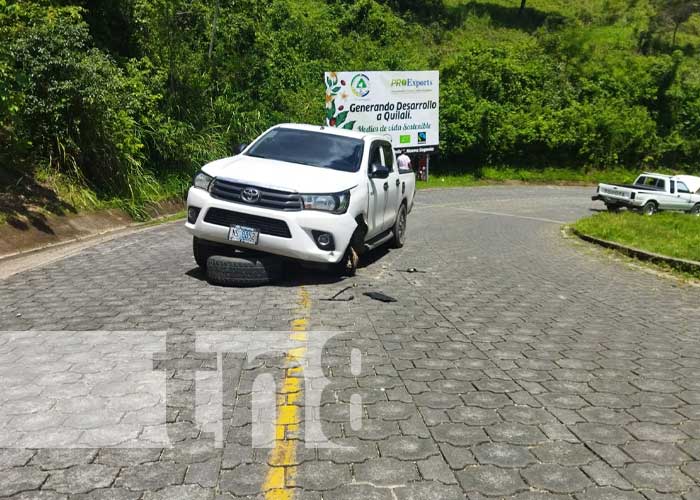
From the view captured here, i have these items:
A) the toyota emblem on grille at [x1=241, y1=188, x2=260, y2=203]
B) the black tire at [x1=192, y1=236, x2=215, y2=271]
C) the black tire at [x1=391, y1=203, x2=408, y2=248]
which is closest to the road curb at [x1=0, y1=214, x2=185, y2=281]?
the black tire at [x1=192, y1=236, x2=215, y2=271]

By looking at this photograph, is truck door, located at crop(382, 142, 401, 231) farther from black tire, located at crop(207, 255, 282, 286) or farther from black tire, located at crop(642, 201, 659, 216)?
black tire, located at crop(642, 201, 659, 216)

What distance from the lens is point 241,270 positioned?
25.9 feet

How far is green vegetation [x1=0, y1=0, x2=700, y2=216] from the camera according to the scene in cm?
1268

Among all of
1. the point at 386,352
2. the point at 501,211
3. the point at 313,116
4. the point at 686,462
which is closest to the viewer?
the point at 686,462

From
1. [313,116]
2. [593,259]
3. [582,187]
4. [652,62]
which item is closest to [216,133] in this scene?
[313,116]

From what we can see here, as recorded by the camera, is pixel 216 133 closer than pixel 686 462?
No

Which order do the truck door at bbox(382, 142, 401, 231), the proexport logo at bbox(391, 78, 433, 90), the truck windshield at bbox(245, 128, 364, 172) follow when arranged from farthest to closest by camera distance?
1. the proexport logo at bbox(391, 78, 433, 90)
2. the truck door at bbox(382, 142, 401, 231)
3. the truck windshield at bbox(245, 128, 364, 172)

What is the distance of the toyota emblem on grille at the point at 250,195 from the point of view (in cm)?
779

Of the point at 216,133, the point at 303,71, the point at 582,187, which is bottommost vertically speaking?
the point at 582,187

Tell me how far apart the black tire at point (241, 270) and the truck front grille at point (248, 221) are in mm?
406

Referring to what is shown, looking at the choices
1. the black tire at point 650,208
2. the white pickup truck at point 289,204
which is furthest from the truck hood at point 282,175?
the black tire at point 650,208

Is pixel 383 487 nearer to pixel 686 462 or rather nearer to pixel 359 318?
pixel 686 462

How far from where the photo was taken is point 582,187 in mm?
35250

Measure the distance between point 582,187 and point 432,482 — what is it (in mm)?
34130
